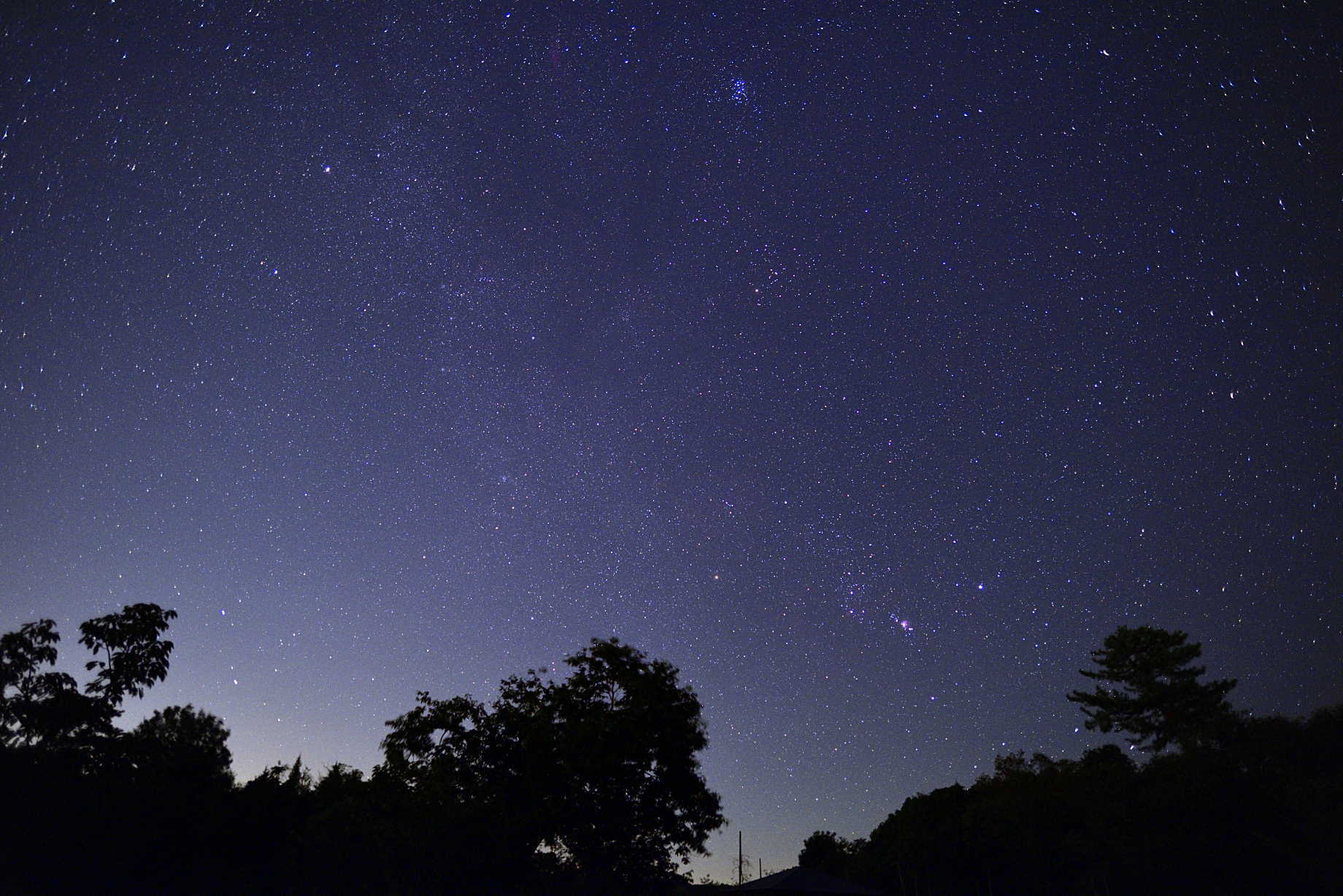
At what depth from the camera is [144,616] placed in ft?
48.8

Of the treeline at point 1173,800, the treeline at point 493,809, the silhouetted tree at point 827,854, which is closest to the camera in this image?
the treeline at point 493,809

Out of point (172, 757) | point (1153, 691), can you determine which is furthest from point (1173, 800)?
point (172, 757)

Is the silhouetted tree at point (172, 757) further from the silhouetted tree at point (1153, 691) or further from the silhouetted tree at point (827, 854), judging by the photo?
the silhouetted tree at point (827, 854)

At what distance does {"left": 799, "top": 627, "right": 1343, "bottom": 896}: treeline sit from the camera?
3066 centimetres

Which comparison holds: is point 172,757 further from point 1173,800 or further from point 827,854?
point 827,854

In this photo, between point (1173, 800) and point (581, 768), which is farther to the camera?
point (1173, 800)

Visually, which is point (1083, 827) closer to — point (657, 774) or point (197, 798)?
point (657, 774)

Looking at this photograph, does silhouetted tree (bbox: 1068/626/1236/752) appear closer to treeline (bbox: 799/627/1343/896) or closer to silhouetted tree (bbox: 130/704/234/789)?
treeline (bbox: 799/627/1343/896)

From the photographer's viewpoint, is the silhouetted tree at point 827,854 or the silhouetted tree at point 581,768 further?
the silhouetted tree at point 827,854

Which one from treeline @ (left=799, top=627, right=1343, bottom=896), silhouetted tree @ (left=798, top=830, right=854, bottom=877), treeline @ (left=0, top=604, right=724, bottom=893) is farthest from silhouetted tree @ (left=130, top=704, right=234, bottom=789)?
silhouetted tree @ (left=798, top=830, right=854, bottom=877)

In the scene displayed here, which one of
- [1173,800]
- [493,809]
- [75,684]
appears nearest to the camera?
[75,684]

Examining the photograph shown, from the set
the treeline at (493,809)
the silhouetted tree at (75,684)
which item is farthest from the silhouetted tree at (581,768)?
the silhouetted tree at (75,684)

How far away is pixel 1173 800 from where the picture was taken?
31953 millimetres

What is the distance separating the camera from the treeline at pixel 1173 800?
3066cm
